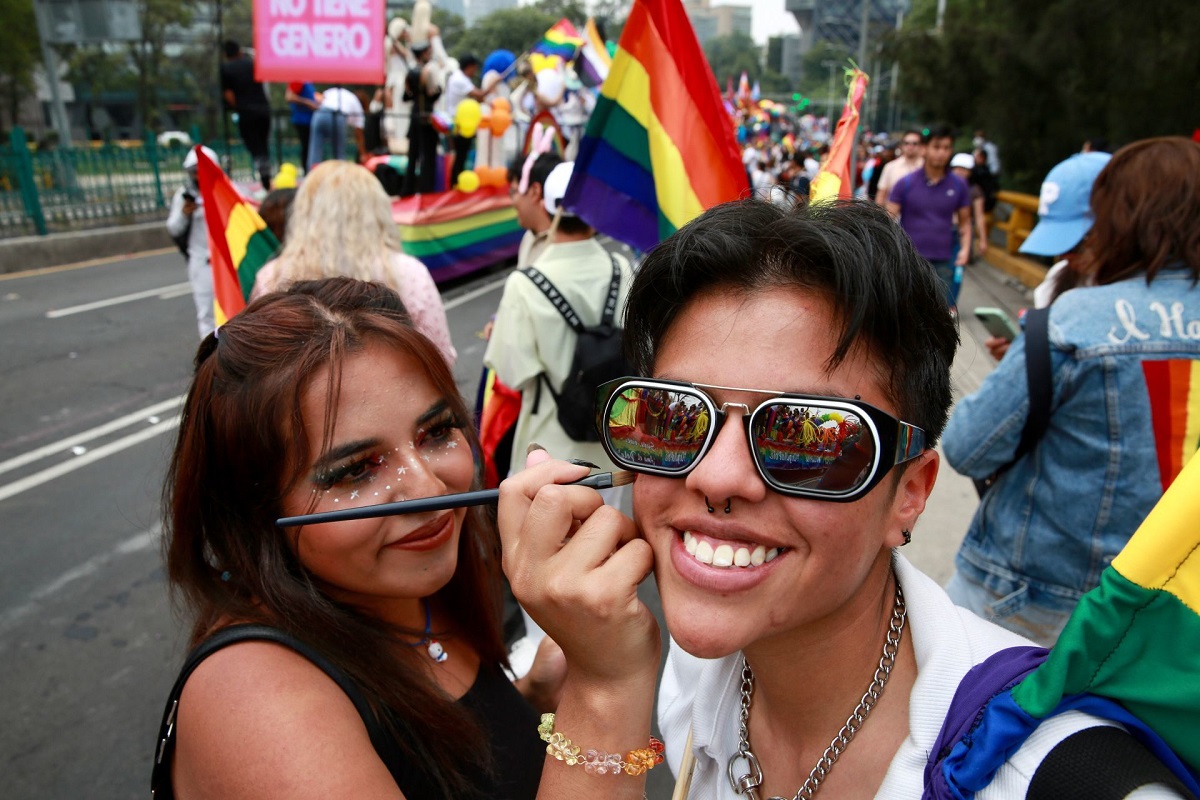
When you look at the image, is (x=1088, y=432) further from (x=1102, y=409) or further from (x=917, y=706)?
(x=917, y=706)

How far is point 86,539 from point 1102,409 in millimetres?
4865

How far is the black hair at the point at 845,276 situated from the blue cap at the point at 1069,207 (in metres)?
2.03

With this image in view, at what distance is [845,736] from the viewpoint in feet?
4.21

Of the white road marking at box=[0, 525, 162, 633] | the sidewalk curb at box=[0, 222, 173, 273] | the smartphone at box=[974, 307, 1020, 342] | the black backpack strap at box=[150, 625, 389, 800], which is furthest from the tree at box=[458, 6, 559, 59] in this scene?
the black backpack strap at box=[150, 625, 389, 800]

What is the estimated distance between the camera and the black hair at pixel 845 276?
1.13 m

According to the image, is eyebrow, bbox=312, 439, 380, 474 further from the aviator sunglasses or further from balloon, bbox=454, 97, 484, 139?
balloon, bbox=454, 97, 484, 139

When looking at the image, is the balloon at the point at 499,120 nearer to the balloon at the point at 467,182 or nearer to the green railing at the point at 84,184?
the balloon at the point at 467,182

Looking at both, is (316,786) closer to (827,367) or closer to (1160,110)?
(827,367)

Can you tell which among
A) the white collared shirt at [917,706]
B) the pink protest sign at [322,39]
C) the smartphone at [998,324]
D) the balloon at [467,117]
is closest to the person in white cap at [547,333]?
the smartphone at [998,324]

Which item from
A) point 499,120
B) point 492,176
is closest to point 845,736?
point 492,176

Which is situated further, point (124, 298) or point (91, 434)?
point (124, 298)

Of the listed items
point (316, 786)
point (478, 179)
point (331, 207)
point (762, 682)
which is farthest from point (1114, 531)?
point (478, 179)

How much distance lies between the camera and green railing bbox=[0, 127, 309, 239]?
11.4 meters

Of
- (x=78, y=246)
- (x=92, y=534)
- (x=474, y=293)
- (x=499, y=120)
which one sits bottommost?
(x=78, y=246)
